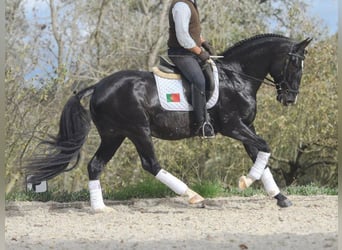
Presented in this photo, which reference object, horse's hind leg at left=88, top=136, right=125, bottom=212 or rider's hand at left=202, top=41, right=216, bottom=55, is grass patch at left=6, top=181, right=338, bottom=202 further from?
rider's hand at left=202, top=41, right=216, bottom=55

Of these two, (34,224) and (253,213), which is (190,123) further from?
(34,224)

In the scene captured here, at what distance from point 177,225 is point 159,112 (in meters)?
1.38

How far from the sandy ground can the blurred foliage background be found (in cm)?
365

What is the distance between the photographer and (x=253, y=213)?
6.87 m

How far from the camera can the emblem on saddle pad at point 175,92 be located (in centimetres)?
691

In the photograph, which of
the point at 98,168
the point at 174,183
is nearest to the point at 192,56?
the point at 174,183

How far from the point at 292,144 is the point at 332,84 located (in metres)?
1.48

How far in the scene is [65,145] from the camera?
7098mm

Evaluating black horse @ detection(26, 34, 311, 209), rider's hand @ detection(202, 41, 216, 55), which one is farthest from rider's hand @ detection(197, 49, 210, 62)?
rider's hand @ detection(202, 41, 216, 55)

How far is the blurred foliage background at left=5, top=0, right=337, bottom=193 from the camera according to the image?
11.6 m

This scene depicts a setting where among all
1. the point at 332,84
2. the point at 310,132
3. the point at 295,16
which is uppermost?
the point at 295,16

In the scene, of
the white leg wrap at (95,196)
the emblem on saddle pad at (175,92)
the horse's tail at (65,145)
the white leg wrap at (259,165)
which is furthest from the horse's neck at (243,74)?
the white leg wrap at (95,196)

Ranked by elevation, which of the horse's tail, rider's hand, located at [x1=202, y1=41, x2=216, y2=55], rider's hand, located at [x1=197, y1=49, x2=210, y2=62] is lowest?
the horse's tail

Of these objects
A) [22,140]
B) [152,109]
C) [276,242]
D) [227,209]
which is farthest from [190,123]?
[22,140]
